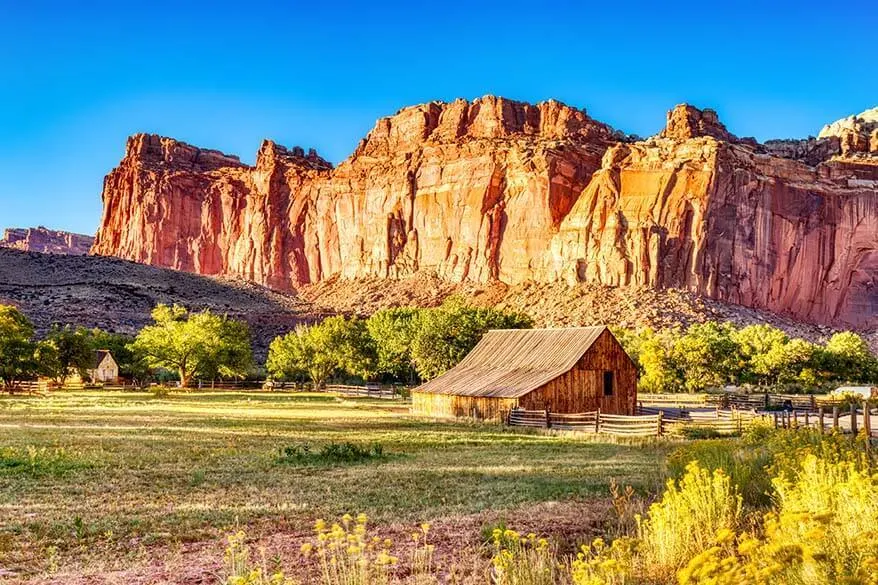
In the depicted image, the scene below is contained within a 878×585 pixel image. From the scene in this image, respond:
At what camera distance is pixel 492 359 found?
→ 40.4 meters

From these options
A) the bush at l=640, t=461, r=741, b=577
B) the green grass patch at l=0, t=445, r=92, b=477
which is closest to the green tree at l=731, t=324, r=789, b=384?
the green grass patch at l=0, t=445, r=92, b=477

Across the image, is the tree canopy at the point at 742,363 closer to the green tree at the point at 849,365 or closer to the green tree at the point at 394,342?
the green tree at the point at 849,365

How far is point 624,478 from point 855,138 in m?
158

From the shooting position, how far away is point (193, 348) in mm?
62219

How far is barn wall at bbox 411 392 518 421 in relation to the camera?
34219 millimetres

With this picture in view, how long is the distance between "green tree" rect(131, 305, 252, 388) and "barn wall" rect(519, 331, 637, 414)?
115 feet

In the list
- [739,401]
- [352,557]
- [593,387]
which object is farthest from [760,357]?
[352,557]

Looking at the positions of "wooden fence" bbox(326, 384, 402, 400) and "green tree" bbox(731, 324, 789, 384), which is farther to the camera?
"green tree" bbox(731, 324, 789, 384)

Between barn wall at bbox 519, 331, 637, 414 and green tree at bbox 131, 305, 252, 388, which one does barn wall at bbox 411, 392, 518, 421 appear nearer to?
barn wall at bbox 519, 331, 637, 414

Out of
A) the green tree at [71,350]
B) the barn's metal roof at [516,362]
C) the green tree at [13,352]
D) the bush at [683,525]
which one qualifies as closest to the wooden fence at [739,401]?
the barn's metal roof at [516,362]

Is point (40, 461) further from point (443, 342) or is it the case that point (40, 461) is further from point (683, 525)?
point (443, 342)

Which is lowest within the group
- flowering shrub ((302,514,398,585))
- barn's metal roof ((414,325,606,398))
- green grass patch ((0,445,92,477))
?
green grass patch ((0,445,92,477))

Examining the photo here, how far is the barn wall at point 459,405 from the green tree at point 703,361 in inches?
1302

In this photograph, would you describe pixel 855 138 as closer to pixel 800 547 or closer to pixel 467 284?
pixel 467 284
